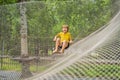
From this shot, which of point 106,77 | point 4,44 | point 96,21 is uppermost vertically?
point 106,77

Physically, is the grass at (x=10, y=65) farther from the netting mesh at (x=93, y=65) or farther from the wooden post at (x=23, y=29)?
the netting mesh at (x=93, y=65)

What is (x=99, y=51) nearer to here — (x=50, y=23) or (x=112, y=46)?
(x=112, y=46)

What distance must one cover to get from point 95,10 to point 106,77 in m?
8.40

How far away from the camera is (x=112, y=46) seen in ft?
11.6

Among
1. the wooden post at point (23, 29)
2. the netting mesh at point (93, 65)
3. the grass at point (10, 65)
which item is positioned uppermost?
the netting mesh at point (93, 65)

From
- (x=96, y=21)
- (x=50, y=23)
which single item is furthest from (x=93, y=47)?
(x=50, y=23)

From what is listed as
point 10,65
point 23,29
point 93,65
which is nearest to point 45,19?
point 23,29

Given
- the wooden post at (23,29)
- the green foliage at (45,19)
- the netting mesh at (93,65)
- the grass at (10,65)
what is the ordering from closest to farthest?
the netting mesh at (93,65)
the grass at (10,65)
the wooden post at (23,29)
the green foliage at (45,19)

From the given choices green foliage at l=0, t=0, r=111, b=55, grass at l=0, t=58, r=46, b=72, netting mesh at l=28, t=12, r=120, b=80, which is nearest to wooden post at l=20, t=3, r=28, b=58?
green foliage at l=0, t=0, r=111, b=55

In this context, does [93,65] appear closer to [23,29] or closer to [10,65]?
[10,65]

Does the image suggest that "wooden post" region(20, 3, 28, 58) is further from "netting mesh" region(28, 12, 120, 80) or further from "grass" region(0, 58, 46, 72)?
"netting mesh" region(28, 12, 120, 80)

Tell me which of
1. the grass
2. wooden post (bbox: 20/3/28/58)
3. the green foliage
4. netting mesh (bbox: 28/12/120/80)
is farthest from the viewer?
the green foliage

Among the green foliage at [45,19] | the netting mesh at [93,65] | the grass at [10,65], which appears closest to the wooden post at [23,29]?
the green foliage at [45,19]

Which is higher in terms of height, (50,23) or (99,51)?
(99,51)
